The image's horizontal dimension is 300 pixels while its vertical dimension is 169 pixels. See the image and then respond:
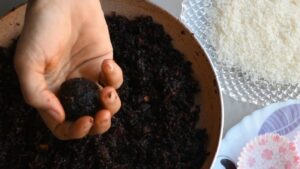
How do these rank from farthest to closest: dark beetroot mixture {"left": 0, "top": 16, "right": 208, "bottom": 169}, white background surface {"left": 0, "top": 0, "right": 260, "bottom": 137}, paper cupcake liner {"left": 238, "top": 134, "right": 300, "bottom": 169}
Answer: white background surface {"left": 0, "top": 0, "right": 260, "bottom": 137}
paper cupcake liner {"left": 238, "top": 134, "right": 300, "bottom": 169}
dark beetroot mixture {"left": 0, "top": 16, "right": 208, "bottom": 169}

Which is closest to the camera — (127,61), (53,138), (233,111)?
(53,138)

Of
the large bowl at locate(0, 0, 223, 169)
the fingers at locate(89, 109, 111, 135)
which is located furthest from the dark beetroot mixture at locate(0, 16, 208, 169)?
the fingers at locate(89, 109, 111, 135)

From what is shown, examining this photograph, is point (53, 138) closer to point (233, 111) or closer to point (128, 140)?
point (128, 140)

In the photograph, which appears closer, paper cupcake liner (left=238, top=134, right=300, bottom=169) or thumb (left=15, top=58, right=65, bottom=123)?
thumb (left=15, top=58, right=65, bottom=123)

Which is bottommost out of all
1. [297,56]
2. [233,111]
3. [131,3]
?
[233,111]

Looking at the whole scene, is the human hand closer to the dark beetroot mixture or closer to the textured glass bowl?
the dark beetroot mixture

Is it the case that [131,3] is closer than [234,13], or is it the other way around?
[131,3]

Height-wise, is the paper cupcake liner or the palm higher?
the palm

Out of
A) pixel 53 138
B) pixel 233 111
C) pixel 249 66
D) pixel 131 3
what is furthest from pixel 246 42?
pixel 53 138
